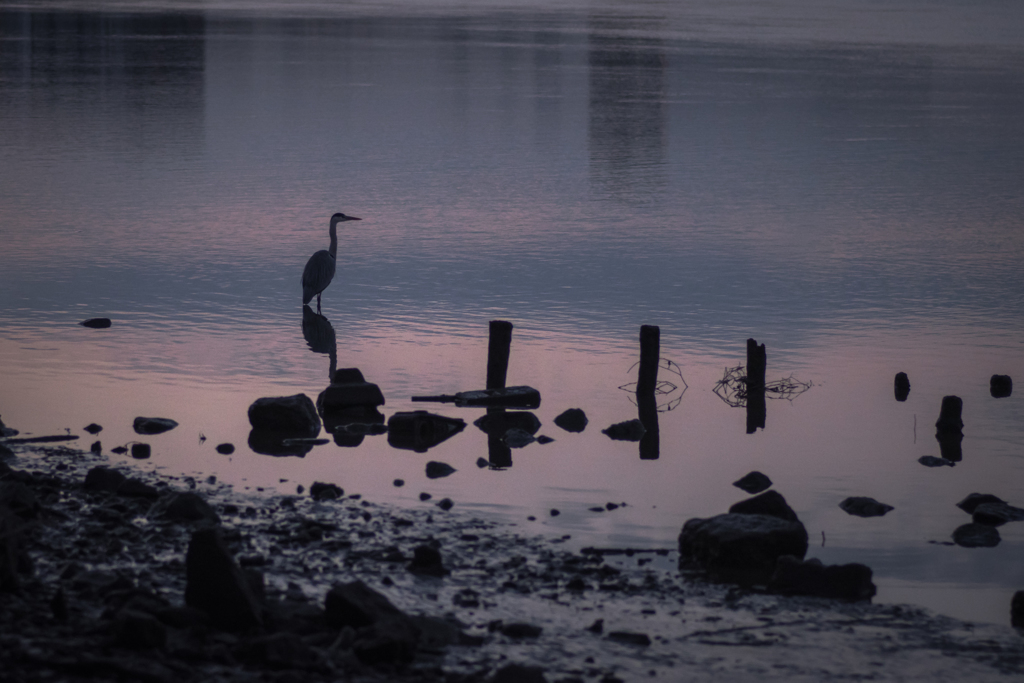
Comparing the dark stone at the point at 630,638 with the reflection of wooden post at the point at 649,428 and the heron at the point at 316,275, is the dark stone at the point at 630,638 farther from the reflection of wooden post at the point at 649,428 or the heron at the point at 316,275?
the heron at the point at 316,275

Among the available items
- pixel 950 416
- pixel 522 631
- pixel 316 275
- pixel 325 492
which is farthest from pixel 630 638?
pixel 316 275

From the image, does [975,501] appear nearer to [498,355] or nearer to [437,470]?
[437,470]

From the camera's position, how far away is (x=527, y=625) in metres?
11.8

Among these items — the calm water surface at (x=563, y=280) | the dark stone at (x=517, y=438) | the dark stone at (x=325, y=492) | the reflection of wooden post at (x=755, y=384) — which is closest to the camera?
the dark stone at (x=325, y=492)

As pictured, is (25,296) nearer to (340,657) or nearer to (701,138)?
(340,657)

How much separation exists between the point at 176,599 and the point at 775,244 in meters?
27.5

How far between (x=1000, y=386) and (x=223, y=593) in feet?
53.4

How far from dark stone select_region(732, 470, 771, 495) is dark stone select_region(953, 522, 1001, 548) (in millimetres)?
2758

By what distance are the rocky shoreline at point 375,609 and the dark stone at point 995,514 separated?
11.3ft

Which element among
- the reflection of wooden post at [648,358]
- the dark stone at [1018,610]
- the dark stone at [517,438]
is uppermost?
the reflection of wooden post at [648,358]

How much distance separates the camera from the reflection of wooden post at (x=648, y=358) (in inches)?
821

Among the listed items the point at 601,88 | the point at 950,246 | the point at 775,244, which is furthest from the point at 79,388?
the point at 601,88

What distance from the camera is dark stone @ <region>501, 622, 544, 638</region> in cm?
1172

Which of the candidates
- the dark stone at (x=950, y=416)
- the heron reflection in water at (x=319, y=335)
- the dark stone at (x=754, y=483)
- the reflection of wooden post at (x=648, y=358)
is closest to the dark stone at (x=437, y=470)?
the dark stone at (x=754, y=483)
